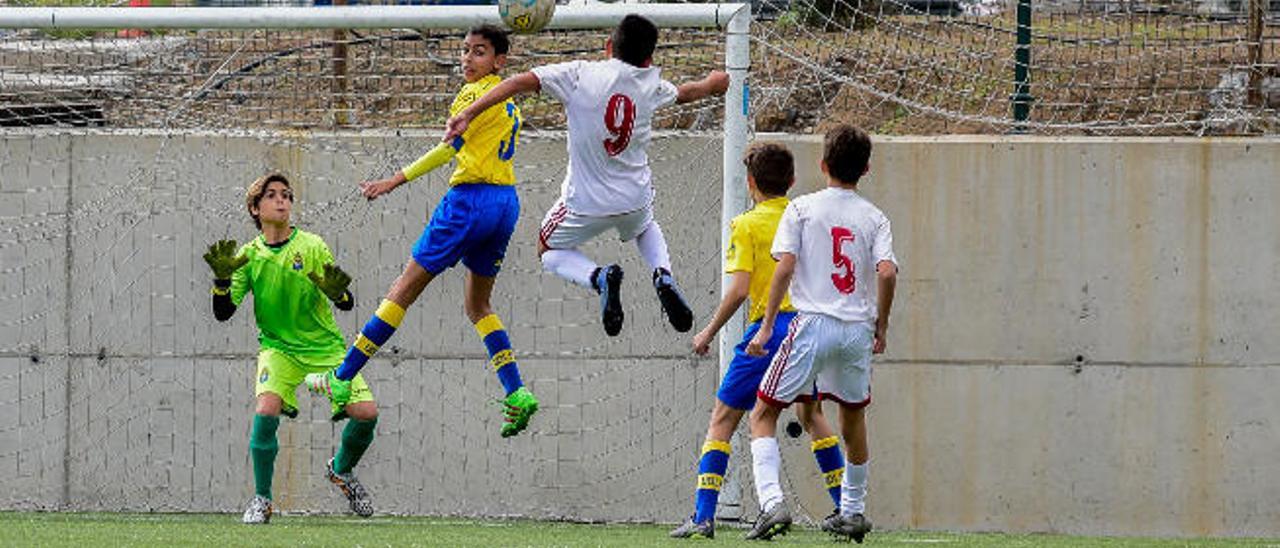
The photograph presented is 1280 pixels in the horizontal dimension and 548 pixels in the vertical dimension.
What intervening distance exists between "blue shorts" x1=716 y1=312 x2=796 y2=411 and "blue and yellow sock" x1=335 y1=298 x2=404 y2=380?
1721mm

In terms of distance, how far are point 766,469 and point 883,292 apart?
3.25ft

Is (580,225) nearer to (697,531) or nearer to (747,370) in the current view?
(747,370)

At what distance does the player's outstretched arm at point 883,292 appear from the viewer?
9609 mm

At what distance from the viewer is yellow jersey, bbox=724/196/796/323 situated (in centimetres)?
1047

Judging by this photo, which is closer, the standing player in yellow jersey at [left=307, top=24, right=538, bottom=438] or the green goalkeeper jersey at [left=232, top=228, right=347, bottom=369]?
the standing player in yellow jersey at [left=307, top=24, right=538, bottom=438]

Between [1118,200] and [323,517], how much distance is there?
453 centimetres

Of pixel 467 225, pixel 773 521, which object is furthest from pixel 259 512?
pixel 773 521

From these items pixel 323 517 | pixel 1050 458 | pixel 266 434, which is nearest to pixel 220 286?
pixel 266 434

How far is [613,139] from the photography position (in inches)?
408

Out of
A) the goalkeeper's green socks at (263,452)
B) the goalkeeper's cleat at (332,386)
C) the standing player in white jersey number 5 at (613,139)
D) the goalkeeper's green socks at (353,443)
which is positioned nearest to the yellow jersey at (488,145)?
the standing player in white jersey number 5 at (613,139)

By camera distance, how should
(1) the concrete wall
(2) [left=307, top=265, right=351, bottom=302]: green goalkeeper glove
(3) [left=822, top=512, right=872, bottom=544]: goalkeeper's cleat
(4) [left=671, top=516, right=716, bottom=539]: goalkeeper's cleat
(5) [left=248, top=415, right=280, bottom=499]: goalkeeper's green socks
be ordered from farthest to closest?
1. (1) the concrete wall
2. (5) [left=248, top=415, right=280, bottom=499]: goalkeeper's green socks
3. (2) [left=307, top=265, right=351, bottom=302]: green goalkeeper glove
4. (4) [left=671, top=516, right=716, bottom=539]: goalkeeper's cleat
5. (3) [left=822, top=512, right=872, bottom=544]: goalkeeper's cleat

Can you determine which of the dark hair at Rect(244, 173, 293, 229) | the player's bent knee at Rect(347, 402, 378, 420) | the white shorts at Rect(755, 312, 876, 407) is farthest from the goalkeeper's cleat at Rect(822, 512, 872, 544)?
the dark hair at Rect(244, 173, 293, 229)

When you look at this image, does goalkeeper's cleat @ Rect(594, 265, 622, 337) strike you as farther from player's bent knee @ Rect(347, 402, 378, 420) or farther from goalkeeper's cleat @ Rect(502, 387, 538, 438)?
player's bent knee @ Rect(347, 402, 378, 420)

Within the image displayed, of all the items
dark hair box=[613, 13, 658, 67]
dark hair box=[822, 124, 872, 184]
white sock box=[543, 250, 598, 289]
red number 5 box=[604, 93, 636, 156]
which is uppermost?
dark hair box=[613, 13, 658, 67]
